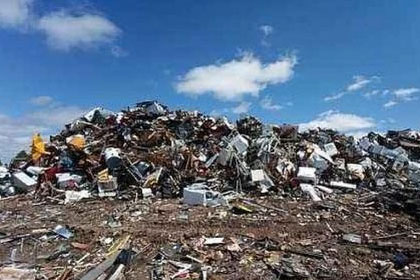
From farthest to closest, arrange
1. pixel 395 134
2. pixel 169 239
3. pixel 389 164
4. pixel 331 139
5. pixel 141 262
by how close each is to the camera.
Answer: pixel 395 134 → pixel 331 139 → pixel 389 164 → pixel 169 239 → pixel 141 262

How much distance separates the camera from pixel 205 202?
11.0 meters

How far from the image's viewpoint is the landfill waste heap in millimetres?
7410

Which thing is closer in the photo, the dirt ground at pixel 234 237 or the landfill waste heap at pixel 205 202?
the dirt ground at pixel 234 237

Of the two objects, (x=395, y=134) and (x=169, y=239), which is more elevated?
(x=395, y=134)

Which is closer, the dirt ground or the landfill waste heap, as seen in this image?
the dirt ground

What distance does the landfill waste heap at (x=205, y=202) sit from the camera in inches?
292

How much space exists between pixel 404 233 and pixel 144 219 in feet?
17.3

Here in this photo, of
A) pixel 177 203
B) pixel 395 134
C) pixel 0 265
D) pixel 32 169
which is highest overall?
pixel 395 134

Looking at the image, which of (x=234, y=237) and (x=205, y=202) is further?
(x=205, y=202)

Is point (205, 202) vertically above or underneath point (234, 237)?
above

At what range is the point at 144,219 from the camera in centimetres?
991

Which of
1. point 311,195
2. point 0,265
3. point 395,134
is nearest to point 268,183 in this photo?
point 311,195

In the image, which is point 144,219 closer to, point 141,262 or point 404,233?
point 141,262

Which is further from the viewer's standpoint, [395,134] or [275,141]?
[395,134]
